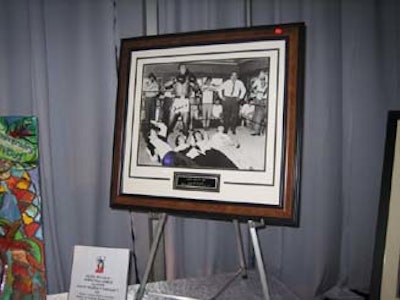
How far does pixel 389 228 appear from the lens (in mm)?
1025

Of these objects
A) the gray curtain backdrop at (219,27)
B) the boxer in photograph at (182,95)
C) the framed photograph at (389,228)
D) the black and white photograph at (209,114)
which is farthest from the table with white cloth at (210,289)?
the boxer in photograph at (182,95)

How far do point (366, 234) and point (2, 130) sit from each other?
129cm

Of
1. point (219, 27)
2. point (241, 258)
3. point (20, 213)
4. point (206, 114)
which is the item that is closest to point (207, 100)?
point (206, 114)

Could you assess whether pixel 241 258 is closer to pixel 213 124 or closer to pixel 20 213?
pixel 213 124

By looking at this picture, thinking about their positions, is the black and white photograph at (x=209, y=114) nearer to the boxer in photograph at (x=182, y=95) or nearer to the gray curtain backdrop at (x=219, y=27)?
the boxer in photograph at (x=182, y=95)

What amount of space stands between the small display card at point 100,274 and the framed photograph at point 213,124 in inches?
5.6

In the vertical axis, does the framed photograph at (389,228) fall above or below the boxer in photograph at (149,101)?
below

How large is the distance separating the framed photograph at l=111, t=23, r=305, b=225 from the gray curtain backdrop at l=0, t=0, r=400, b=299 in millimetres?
304

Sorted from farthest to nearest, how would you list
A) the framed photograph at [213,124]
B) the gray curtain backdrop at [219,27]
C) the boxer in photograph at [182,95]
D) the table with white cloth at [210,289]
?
the gray curtain backdrop at [219,27]
the table with white cloth at [210,289]
the boxer in photograph at [182,95]
the framed photograph at [213,124]

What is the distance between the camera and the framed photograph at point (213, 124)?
2.96 ft

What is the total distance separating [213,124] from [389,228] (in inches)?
22.6

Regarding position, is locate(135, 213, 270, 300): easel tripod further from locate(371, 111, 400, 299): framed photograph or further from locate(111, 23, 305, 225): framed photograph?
locate(371, 111, 400, 299): framed photograph

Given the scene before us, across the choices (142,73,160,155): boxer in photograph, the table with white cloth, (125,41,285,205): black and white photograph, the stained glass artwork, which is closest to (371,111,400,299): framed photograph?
the table with white cloth

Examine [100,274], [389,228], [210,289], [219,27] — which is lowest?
[210,289]
